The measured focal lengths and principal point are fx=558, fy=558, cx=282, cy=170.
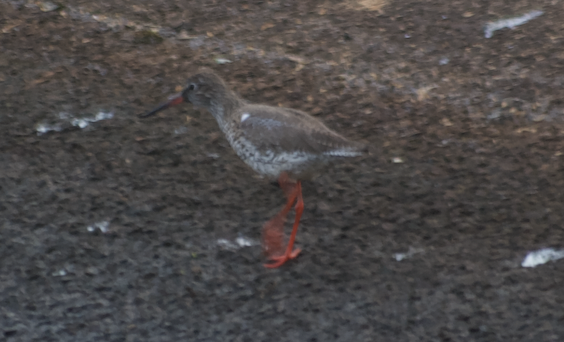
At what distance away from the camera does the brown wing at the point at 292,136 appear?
3.32 meters

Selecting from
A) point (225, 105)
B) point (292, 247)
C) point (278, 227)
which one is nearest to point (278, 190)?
point (278, 227)

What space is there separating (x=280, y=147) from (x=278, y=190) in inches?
31.3

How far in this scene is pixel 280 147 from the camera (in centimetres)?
333

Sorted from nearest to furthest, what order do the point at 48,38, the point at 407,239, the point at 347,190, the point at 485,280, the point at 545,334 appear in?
the point at 545,334
the point at 485,280
the point at 407,239
the point at 347,190
the point at 48,38

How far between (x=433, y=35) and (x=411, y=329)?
11.5ft

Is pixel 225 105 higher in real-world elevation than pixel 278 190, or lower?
higher

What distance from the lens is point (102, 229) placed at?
366 cm

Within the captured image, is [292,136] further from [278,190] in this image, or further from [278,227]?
[278,190]

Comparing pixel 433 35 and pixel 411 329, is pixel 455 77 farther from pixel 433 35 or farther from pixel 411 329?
pixel 411 329

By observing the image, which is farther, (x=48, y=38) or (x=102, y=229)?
(x=48, y=38)

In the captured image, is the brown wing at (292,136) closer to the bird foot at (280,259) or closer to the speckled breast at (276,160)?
the speckled breast at (276,160)

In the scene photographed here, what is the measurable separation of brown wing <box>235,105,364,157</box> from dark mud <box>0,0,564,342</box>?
628mm

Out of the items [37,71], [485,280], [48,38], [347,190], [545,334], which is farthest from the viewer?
[48,38]

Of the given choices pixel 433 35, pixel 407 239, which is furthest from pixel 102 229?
pixel 433 35
